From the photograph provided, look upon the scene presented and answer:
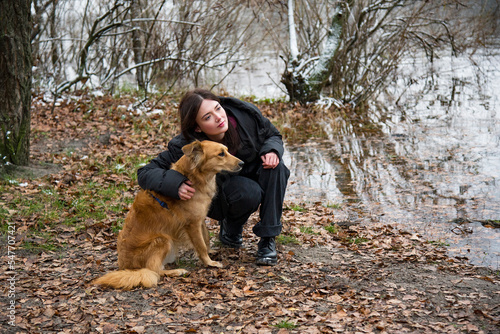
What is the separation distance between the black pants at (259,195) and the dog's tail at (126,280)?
37.6 inches

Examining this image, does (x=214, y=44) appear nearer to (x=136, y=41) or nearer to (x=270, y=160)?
(x=136, y=41)

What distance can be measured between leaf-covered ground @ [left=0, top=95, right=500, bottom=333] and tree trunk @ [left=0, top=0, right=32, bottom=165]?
461mm

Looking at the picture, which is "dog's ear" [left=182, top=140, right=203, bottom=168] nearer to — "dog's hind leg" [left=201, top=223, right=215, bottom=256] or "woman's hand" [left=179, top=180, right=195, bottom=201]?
"woman's hand" [left=179, top=180, right=195, bottom=201]

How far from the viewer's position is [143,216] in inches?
153

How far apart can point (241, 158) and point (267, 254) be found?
3.11ft

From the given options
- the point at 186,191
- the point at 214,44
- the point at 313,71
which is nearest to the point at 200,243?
the point at 186,191

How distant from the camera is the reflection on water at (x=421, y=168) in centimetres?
553

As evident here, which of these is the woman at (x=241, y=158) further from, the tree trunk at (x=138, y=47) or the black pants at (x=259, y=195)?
the tree trunk at (x=138, y=47)

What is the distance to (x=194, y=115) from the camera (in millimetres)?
4023

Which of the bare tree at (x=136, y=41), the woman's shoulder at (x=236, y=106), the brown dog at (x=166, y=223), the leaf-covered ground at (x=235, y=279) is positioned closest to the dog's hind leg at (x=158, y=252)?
the brown dog at (x=166, y=223)

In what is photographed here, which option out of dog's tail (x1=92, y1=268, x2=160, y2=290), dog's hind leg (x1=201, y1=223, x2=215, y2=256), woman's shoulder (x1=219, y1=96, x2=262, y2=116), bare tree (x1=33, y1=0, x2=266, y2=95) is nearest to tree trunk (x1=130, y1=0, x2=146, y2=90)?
bare tree (x1=33, y1=0, x2=266, y2=95)

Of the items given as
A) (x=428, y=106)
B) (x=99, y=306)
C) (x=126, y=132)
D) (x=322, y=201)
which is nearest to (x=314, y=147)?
(x=322, y=201)

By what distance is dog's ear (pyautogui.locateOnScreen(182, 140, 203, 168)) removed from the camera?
148 inches

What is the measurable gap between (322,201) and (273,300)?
10.1 ft
